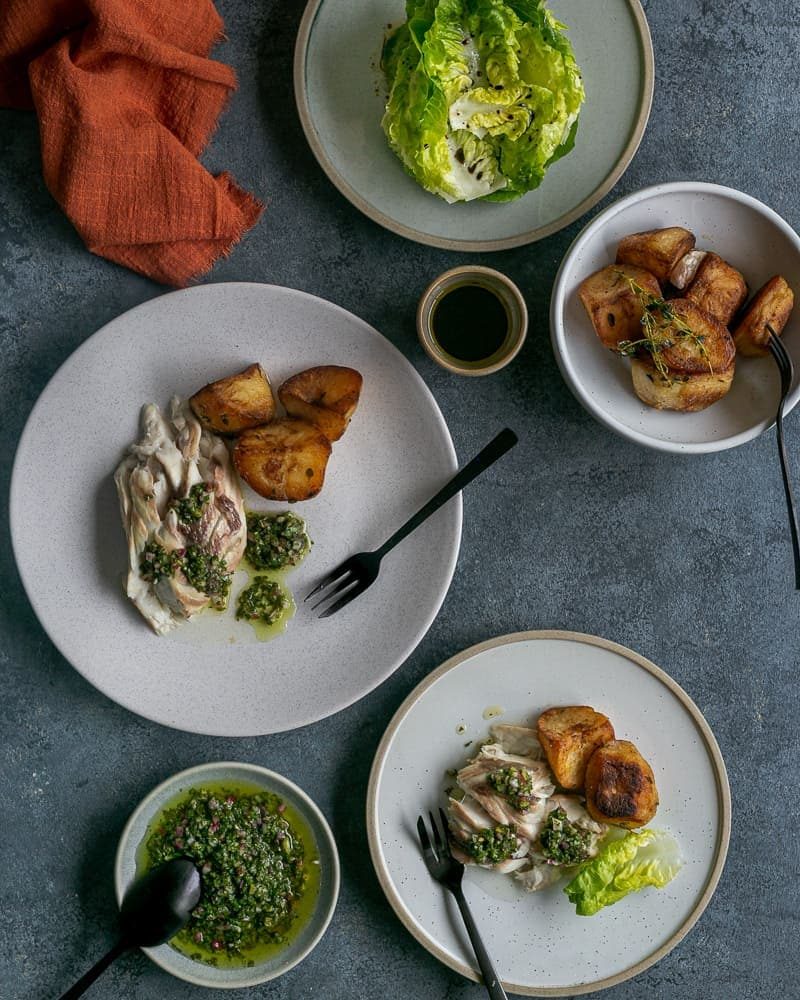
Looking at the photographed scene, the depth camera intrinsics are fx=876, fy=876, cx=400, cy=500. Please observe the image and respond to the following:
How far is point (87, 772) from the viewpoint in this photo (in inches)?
105

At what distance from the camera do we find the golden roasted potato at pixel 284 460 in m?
2.38

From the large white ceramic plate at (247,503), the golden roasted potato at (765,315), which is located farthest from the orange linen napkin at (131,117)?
the golden roasted potato at (765,315)

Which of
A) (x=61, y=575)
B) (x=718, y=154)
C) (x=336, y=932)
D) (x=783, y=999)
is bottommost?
(x=783, y=999)

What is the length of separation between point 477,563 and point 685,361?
33.7 inches

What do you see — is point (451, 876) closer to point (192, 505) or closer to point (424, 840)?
point (424, 840)

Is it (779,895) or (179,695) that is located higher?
(179,695)

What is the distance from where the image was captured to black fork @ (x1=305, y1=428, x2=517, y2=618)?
98.0 inches

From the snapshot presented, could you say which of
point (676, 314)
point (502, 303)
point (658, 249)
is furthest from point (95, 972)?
point (658, 249)

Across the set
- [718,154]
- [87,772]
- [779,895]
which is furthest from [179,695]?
[718,154]

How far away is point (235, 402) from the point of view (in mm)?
2418

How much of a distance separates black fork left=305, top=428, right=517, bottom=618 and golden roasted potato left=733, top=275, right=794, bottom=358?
2.36ft

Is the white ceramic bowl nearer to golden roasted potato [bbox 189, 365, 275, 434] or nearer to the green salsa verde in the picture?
golden roasted potato [bbox 189, 365, 275, 434]

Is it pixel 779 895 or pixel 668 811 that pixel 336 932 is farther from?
pixel 779 895

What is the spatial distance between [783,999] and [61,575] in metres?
2.63
